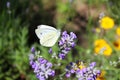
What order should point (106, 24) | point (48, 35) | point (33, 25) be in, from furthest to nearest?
point (33, 25), point (106, 24), point (48, 35)

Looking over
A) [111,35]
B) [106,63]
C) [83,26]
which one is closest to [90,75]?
[106,63]

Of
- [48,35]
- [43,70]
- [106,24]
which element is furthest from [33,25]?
[43,70]

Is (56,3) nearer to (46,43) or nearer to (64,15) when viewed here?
(64,15)

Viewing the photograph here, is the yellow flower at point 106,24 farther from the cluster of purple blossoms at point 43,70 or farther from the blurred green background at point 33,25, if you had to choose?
the cluster of purple blossoms at point 43,70

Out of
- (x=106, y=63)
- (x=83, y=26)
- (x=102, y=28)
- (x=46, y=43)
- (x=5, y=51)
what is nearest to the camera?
(x=46, y=43)

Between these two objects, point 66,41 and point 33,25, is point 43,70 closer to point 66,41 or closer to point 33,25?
point 66,41

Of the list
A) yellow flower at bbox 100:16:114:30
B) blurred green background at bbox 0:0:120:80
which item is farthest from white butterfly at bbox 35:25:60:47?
yellow flower at bbox 100:16:114:30
